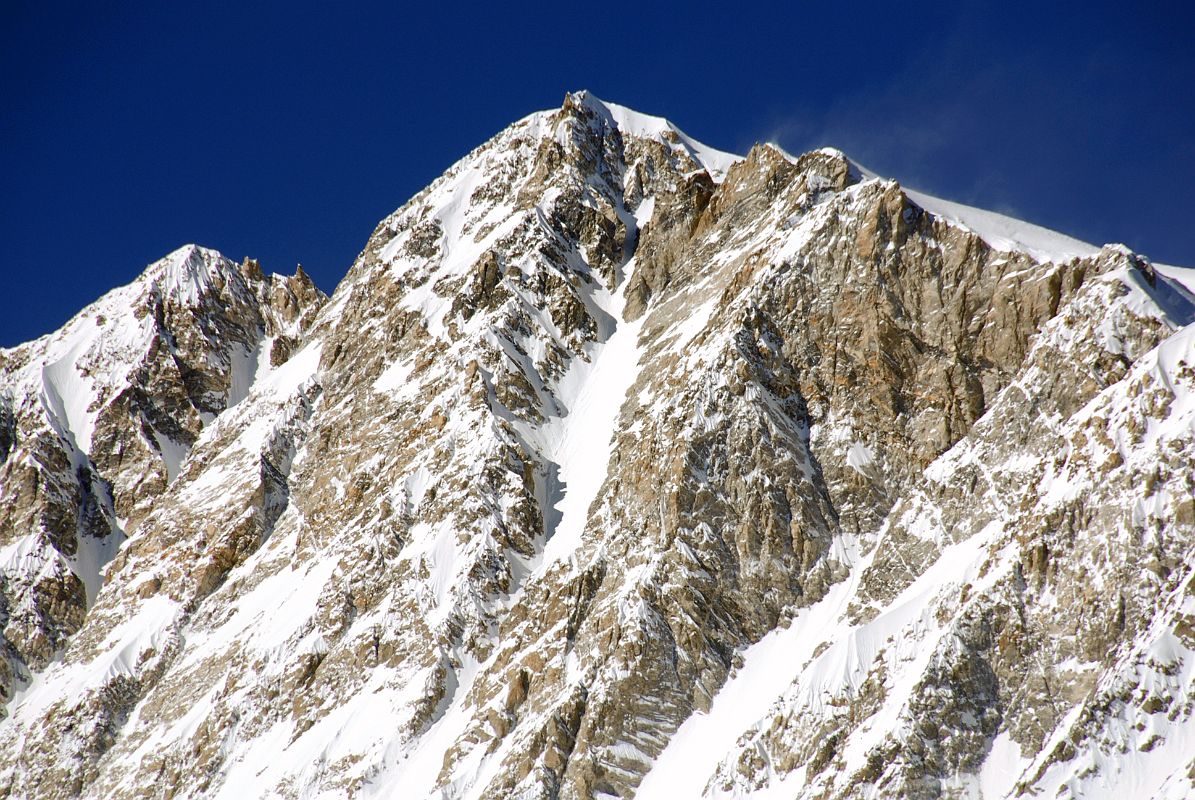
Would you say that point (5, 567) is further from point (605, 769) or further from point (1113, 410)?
point (1113, 410)

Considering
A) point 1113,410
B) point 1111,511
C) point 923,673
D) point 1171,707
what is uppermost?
point 1113,410

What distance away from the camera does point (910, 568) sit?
71.2 metres

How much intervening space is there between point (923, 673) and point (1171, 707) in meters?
12.7

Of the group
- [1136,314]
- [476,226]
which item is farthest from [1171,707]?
[476,226]

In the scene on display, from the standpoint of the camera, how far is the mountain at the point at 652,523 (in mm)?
61531

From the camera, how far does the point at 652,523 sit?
272 feet

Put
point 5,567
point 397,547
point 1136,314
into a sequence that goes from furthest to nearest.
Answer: point 5,567
point 397,547
point 1136,314

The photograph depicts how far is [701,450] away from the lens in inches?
3278

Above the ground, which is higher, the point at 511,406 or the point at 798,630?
the point at 511,406

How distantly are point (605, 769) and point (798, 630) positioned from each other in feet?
52.6

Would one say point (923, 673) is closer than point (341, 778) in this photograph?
Yes

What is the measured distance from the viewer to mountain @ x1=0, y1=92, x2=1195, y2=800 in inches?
2422

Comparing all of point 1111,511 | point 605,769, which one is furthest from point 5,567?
point 1111,511

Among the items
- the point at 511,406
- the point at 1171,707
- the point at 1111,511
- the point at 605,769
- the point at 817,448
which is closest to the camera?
the point at 1171,707
